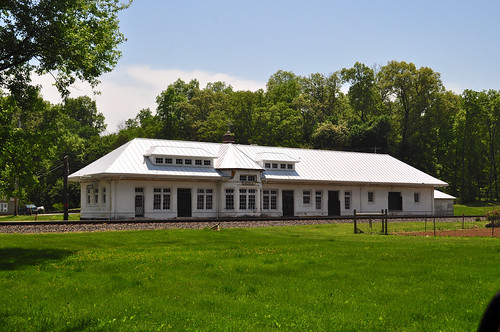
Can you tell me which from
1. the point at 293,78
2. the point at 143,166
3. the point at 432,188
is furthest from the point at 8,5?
the point at 293,78

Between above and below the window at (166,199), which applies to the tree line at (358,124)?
above

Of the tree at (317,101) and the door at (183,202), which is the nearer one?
the door at (183,202)

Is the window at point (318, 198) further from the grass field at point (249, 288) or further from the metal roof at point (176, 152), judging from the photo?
the grass field at point (249, 288)

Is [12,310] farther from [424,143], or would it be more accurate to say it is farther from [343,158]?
[424,143]

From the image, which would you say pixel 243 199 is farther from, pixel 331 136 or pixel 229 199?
pixel 331 136

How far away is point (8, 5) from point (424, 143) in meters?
73.0

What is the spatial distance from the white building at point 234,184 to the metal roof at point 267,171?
0.08 m

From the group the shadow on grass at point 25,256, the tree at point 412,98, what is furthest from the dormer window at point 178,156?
the tree at point 412,98

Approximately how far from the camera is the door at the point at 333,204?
50.5 meters

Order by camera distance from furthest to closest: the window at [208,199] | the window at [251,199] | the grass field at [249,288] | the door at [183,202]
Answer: the window at [251,199] → the window at [208,199] → the door at [183,202] → the grass field at [249,288]

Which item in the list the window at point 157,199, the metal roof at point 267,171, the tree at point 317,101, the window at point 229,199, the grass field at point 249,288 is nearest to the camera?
the grass field at point 249,288

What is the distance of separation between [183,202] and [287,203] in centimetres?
987

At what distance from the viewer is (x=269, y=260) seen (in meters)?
15.4

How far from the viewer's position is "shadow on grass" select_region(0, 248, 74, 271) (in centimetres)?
1520
